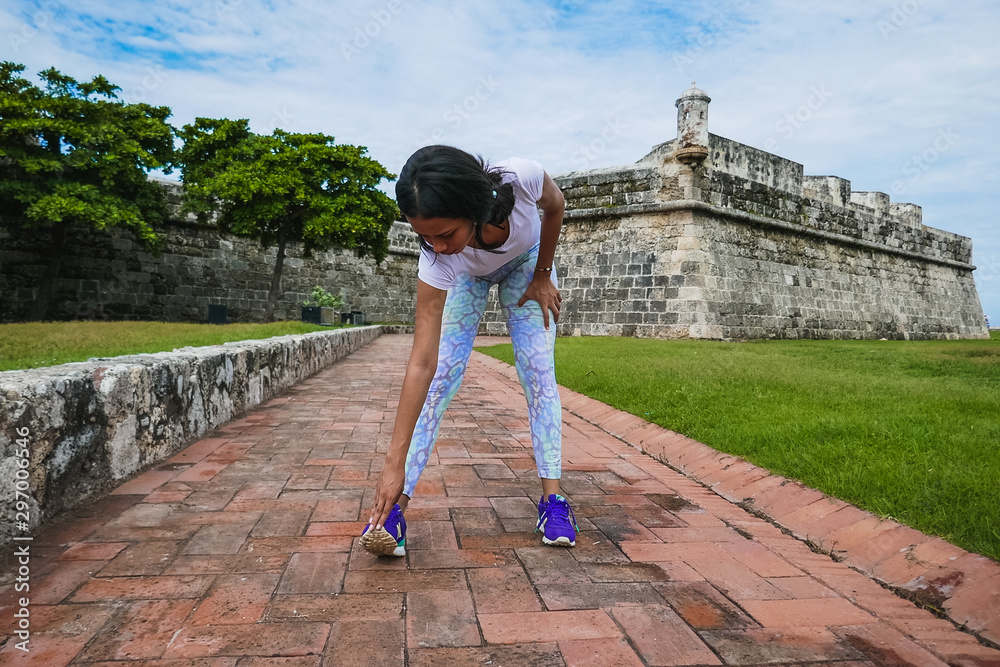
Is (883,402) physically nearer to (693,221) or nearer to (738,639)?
(738,639)

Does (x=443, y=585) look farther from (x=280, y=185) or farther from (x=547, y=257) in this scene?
(x=280, y=185)

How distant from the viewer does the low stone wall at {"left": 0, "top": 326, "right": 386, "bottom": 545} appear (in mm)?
1933

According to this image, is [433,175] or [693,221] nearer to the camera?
[433,175]

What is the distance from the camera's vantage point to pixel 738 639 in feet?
5.02

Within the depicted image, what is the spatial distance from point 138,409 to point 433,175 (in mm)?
2060

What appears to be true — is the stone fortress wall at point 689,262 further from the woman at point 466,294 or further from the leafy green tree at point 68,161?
the woman at point 466,294

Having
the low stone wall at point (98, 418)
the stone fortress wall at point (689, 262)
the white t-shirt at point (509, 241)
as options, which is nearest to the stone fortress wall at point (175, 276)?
the stone fortress wall at point (689, 262)

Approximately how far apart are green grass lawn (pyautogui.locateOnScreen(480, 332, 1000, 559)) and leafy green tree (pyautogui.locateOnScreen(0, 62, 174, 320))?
549 inches

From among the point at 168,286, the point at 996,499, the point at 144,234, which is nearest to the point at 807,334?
the point at 996,499

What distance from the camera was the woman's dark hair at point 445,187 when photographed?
172cm

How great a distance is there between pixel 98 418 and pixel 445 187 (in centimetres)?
185

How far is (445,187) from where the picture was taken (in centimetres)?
172

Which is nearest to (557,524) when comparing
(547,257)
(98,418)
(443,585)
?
(443,585)

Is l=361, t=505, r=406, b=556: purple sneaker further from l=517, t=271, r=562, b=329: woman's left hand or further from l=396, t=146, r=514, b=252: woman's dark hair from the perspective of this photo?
l=396, t=146, r=514, b=252: woman's dark hair
